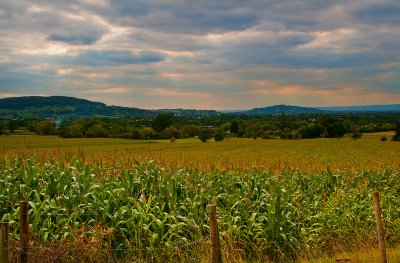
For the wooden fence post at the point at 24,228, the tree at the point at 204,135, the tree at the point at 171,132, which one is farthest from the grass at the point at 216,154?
the tree at the point at 171,132

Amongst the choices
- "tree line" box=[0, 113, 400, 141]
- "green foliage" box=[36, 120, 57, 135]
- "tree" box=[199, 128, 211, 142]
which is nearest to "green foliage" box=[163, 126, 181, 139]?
"tree line" box=[0, 113, 400, 141]

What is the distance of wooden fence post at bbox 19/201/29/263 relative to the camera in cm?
603

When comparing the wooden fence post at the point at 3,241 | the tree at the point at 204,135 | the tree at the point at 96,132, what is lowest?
the tree at the point at 204,135

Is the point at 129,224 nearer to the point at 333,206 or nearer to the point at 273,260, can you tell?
the point at 273,260

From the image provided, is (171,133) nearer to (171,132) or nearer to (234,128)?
(171,132)

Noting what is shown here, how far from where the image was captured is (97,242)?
8.40 metres

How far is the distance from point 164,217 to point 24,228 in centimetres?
403

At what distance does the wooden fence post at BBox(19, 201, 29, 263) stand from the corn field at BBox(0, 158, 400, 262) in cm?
93

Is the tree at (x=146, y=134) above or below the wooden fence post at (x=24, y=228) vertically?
below

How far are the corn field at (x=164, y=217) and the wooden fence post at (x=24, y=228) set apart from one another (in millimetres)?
928

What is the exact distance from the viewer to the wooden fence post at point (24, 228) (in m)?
6.03

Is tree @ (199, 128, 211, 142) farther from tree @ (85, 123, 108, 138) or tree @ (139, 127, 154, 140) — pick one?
tree @ (85, 123, 108, 138)

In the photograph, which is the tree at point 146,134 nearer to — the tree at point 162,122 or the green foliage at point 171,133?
the green foliage at point 171,133

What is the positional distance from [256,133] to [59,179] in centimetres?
11916
